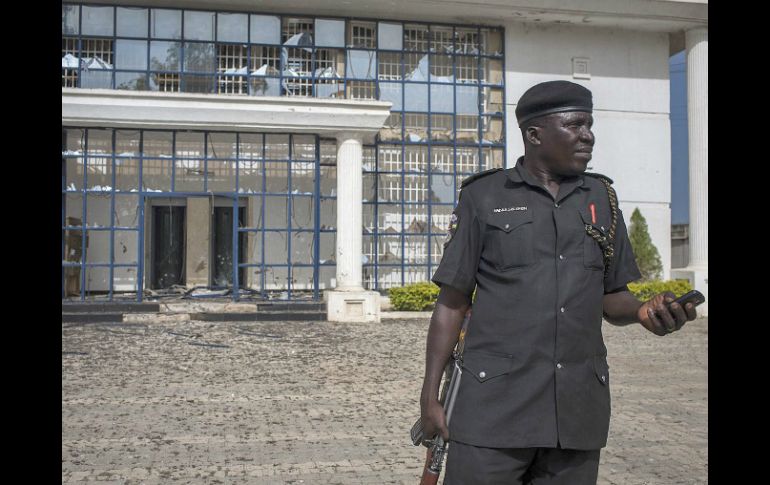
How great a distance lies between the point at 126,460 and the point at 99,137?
39.5 feet

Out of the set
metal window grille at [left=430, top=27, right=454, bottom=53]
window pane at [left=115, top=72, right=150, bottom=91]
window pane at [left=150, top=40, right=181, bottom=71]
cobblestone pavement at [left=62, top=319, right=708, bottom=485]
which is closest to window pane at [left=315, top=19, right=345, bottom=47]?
metal window grille at [left=430, top=27, right=454, bottom=53]

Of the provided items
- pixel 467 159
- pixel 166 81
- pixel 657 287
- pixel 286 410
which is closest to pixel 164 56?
pixel 166 81

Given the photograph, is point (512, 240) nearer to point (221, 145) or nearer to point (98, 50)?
point (221, 145)

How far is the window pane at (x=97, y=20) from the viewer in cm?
1606

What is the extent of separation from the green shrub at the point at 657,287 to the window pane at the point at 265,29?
964 cm

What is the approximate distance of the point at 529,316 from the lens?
104 inches

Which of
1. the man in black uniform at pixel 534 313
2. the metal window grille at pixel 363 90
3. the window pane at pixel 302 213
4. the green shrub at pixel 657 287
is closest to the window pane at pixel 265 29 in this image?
the metal window grille at pixel 363 90

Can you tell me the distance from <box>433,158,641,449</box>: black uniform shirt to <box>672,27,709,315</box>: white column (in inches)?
626

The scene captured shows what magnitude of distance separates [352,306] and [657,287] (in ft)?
23.1

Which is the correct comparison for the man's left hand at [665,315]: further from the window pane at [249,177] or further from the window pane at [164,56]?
the window pane at [164,56]

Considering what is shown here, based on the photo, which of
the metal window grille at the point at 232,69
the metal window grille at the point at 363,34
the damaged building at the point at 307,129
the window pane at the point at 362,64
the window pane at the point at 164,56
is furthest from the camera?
the metal window grille at the point at 363,34

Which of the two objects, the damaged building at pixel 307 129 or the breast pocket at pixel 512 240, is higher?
the damaged building at pixel 307 129

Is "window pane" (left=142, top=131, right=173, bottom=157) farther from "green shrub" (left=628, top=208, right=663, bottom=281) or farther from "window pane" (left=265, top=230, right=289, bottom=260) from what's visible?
"green shrub" (left=628, top=208, right=663, bottom=281)

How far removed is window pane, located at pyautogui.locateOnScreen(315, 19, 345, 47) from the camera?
16922mm
